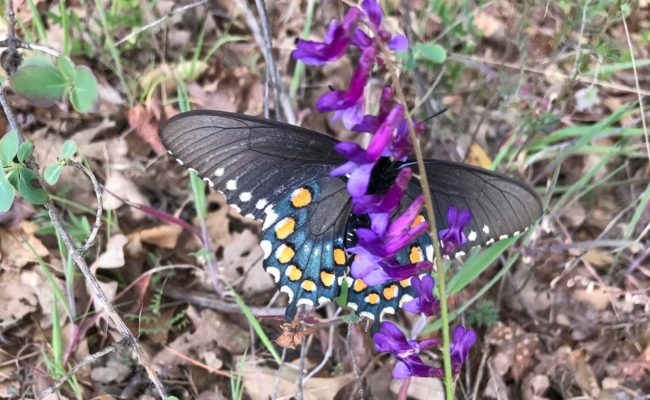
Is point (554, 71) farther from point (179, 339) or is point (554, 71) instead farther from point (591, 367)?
point (179, 339)

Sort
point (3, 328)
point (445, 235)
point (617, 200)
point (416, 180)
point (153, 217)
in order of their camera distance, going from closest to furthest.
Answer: point (445, 235), point (416, 180), point (3, 328), point (153, 217), point (617, 200)

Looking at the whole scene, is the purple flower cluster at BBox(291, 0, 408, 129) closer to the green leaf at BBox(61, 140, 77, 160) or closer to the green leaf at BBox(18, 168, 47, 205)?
the green leaf at BBox(61, 140, 77, 160)

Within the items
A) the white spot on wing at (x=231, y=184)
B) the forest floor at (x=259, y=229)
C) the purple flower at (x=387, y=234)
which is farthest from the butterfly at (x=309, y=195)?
the purple flower at (x=387, y=234)

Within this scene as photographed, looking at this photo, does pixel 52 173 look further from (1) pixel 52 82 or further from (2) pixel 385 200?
(2) pixel 385 200

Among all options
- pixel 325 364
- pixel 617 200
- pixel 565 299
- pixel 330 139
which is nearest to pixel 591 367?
pixel 565 299

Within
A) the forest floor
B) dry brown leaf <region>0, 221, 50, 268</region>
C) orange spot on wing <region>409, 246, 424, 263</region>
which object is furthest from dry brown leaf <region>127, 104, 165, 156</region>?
orange spot on wing <region>409, 246, 424, 263</region>

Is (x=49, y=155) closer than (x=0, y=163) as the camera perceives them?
No
